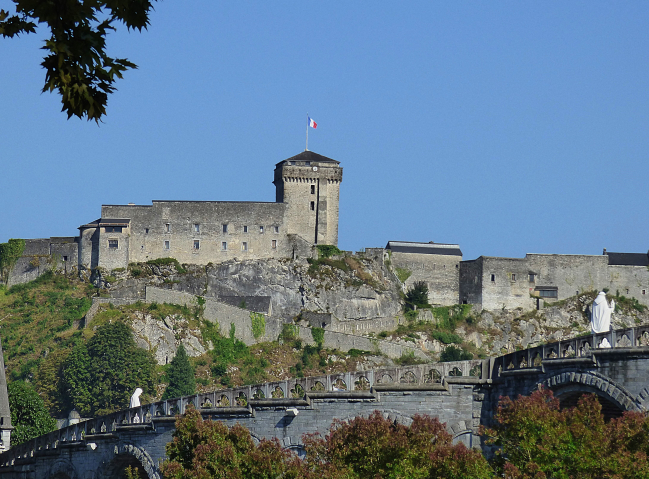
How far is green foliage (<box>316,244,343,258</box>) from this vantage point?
78.5 metres

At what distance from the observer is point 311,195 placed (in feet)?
265

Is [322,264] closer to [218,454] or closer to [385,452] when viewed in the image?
[218,454]

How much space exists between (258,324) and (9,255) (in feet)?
64.5

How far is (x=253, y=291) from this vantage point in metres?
76.1

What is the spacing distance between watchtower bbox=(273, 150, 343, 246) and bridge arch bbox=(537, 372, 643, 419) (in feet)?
180

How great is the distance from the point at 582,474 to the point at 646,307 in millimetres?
64308

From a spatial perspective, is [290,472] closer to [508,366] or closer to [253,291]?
[508,366]

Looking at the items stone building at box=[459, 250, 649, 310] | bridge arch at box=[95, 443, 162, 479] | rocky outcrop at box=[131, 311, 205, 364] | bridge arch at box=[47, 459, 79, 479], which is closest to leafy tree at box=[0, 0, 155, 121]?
bridge arch at box=[95, 443, 162, 479]

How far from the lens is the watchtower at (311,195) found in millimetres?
79750

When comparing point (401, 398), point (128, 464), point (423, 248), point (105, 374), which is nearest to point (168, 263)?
point (105, 374)

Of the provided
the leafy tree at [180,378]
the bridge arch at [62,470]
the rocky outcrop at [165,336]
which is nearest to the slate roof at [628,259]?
the rocky outcrop at [165,336]

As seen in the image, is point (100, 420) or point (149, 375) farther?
point (149, 375)

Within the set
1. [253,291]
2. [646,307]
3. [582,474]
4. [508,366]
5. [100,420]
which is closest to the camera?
[582,474]

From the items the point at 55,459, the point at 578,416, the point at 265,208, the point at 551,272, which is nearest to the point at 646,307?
the point at 551,272
